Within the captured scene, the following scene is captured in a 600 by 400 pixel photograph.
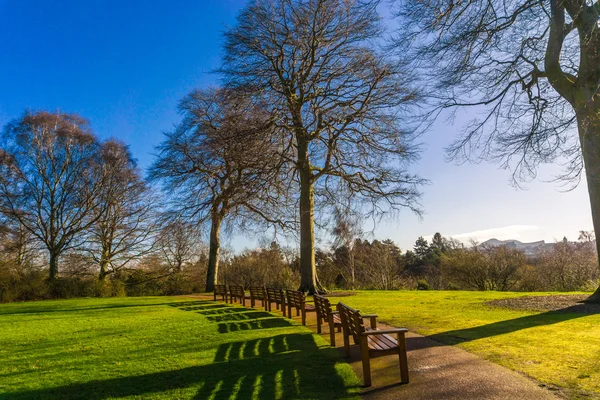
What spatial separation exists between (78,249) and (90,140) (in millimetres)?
7445

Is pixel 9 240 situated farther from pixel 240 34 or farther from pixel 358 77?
pixel 358 77

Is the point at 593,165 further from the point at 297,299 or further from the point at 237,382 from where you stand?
the point at 237,382

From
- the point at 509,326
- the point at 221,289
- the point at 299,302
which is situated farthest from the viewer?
the point at 221,289

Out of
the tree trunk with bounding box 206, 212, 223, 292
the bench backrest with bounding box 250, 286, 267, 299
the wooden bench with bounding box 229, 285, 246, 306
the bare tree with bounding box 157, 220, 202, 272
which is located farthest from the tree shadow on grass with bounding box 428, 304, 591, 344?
the tree trunk with bounding box 206, 212, 223, 292

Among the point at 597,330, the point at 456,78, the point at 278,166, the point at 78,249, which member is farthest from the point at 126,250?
the point at 597,330

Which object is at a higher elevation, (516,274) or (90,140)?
(90,140)

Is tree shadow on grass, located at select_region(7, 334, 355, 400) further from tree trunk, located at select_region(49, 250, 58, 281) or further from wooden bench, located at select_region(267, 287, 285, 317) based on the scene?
tree trunk, located at select_region(49, 250, 58, 281)

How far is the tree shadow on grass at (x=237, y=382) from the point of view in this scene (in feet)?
15.6

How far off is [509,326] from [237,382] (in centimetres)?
622

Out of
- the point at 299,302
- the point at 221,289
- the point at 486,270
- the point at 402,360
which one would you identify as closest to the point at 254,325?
the point at 299,302

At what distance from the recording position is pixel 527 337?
720cm

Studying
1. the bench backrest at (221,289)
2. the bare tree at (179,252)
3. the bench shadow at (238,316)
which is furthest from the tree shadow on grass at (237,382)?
the bare tree at (179,252)

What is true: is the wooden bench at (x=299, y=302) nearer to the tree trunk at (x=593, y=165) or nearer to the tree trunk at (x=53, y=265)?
the tree trunk at (x=593, y=165)

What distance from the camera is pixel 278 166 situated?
16.4 meters
